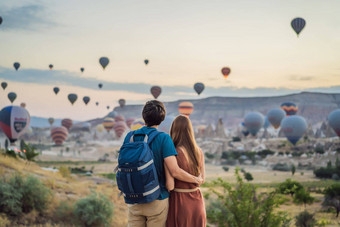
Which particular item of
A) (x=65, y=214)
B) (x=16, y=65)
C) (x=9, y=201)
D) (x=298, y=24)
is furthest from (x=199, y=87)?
(x=9, y=201)

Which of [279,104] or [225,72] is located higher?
[279,104]

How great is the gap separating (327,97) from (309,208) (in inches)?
7189

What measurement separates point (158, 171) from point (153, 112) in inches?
22.1

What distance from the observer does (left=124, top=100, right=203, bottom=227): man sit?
351cm

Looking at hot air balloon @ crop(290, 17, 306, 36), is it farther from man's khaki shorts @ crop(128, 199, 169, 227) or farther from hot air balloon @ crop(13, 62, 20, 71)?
man's khaki shorts @ crop(128, 199, 169, 227)

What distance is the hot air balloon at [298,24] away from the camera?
41.8 meters

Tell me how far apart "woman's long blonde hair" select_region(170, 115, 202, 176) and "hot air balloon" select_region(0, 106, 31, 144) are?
30608mm

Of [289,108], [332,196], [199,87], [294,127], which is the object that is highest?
[199,87]


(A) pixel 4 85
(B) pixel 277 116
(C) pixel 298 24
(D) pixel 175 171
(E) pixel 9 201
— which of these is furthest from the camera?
(B) pixel 277 116

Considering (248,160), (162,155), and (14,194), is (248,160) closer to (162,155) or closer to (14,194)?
(14,194)

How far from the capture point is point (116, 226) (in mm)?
10883

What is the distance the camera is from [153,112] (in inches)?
142

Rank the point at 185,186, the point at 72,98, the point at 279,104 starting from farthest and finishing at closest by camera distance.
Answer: the point at 279,104
the point at 72,98
the point at 185,186

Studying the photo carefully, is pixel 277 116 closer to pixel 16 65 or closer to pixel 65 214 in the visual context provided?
pixel 16 65
